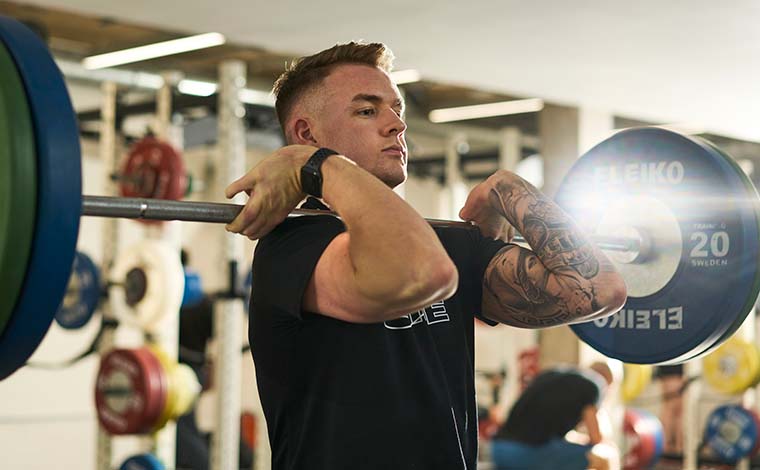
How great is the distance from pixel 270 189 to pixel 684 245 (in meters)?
0.95

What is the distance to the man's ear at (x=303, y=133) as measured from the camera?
5.66ft

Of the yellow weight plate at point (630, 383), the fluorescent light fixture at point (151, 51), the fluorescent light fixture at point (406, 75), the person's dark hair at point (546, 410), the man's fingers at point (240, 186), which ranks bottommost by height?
the yellow weight plate at point (630, 383)

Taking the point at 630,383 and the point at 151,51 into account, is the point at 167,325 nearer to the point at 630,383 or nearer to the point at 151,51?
the point at 151,51

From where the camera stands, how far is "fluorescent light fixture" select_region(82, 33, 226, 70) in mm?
5750

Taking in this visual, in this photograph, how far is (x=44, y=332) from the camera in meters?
1.26

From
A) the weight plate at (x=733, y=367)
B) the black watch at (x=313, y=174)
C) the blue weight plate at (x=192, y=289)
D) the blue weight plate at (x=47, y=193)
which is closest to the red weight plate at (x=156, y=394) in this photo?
the blue weight plate at (x=192, y=289)

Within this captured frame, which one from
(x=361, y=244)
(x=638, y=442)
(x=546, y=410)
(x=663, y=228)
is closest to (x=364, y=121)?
(x=361, y=244)

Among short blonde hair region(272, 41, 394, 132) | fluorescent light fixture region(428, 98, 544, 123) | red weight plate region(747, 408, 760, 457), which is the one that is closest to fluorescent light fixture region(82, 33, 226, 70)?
fluorescent light fixture region(428, 98, 544, 123)

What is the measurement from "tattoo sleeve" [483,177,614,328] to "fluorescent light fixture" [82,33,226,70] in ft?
12.7

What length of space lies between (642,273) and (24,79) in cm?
131

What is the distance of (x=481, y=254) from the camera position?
70.7 inches

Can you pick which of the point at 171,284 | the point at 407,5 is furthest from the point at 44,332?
the point at 171,284

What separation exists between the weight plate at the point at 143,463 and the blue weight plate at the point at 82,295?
26.0 inches

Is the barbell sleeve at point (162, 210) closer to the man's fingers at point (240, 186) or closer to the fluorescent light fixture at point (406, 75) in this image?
the man's fingers at point (240, 186)
